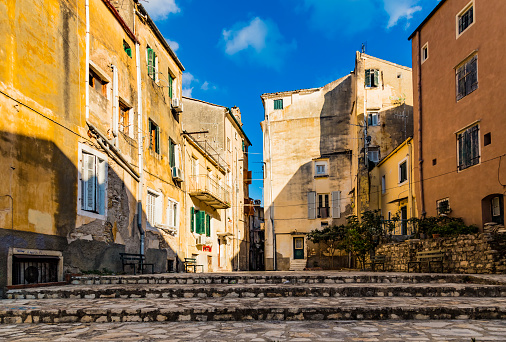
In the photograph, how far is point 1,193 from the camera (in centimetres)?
805

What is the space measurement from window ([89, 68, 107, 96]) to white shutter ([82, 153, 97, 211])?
7.28ft

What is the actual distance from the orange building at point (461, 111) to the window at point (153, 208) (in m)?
10.9

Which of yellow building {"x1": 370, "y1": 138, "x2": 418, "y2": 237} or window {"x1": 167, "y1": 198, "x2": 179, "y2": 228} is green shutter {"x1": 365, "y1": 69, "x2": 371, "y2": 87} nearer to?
yellow building {"x1": 370, "y1": 138, "x2": 418, "y2": 237}

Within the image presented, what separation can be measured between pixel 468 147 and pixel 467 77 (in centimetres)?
258

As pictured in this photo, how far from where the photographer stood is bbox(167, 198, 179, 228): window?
58.2 ft

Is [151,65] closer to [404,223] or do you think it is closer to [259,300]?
[259,300]

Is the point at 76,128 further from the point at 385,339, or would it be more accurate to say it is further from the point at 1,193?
the point at 385,339

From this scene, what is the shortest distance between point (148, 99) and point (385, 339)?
13.6m

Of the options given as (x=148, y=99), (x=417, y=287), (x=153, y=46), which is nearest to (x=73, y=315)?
(x=417, y=287)

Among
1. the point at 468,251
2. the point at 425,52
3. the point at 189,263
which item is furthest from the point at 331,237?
the point at 468,251

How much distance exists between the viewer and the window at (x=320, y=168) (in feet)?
102

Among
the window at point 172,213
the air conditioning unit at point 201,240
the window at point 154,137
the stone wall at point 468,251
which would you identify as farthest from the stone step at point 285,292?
the air conditioning unit at point 201,240

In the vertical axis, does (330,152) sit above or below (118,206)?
above

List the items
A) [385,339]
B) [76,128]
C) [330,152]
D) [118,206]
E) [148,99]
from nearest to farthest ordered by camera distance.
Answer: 1. [385,339]
2. [76,128]
3. [118,206]
4. [148,99]
5. [330,152]
